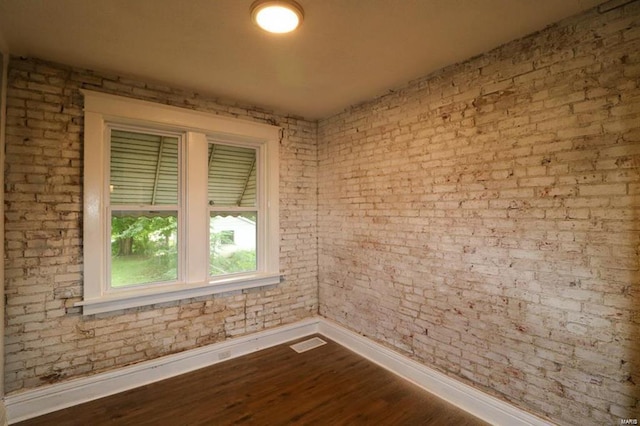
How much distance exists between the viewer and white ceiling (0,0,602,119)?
6.18 ft

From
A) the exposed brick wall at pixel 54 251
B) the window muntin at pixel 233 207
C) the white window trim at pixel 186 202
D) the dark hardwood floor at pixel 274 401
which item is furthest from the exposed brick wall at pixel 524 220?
the exposed brick wall at pixel 54 251

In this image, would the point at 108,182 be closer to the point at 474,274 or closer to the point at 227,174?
the point at 227,174

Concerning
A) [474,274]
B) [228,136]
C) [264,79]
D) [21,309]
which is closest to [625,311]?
[474,274]

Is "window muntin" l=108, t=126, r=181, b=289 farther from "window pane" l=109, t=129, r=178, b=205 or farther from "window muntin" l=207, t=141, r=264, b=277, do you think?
"window muntin" l=207, t=141, r=264, b=277

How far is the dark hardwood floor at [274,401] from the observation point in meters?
2.36

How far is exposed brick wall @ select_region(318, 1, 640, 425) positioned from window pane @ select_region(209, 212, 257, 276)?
5.22ft

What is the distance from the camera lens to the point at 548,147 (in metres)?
2.07

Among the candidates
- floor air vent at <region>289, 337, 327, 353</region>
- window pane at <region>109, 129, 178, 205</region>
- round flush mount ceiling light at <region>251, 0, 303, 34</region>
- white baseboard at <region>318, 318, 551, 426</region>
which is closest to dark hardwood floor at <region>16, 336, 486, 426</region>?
white baseboard at <region>318, 318, 551, 426</region>

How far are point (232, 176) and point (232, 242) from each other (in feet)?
2.68

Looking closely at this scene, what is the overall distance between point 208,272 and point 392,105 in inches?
108

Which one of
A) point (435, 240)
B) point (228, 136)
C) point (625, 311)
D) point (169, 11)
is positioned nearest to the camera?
point (625, 311)

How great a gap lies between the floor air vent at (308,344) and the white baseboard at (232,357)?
18 centimetres

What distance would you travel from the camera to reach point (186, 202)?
3.19m

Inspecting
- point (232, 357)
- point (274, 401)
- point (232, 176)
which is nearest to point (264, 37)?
point (232, 176)
